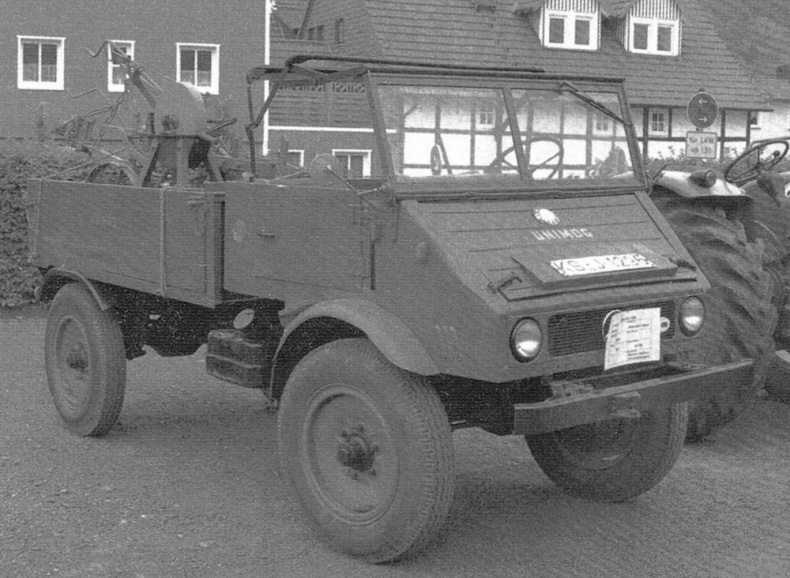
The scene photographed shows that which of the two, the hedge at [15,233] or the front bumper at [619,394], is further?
the hedge at [15,233]

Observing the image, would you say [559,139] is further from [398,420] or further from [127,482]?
[127,482]

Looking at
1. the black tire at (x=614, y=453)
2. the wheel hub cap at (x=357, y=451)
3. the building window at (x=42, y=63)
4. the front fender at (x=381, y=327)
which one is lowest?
the black tire at (x=614, y=453)

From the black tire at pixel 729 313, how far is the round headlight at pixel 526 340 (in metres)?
1.92

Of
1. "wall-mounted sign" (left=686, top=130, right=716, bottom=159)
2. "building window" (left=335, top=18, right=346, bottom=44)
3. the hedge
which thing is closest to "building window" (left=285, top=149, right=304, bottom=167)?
the hedge

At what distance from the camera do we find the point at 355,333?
5875mm

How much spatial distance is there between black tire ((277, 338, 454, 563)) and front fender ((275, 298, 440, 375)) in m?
0.12

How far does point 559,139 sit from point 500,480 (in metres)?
1.81

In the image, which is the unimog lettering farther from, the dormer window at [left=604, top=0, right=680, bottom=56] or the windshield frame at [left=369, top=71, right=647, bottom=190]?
the dormer window at [left=604, top=0, right=680, bottom=56]

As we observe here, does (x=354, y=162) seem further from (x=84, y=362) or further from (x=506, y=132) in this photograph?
(x=84, y=362)

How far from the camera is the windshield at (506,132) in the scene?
589cm

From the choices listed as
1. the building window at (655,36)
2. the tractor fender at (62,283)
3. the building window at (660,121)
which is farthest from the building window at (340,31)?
the tractor fender at (62,283)

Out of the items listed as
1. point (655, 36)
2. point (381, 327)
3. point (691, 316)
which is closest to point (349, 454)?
point (381, 327)

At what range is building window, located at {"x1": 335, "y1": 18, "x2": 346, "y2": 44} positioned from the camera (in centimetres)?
3803

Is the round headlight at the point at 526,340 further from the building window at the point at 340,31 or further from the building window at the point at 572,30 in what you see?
the building window at the point at 572,30
